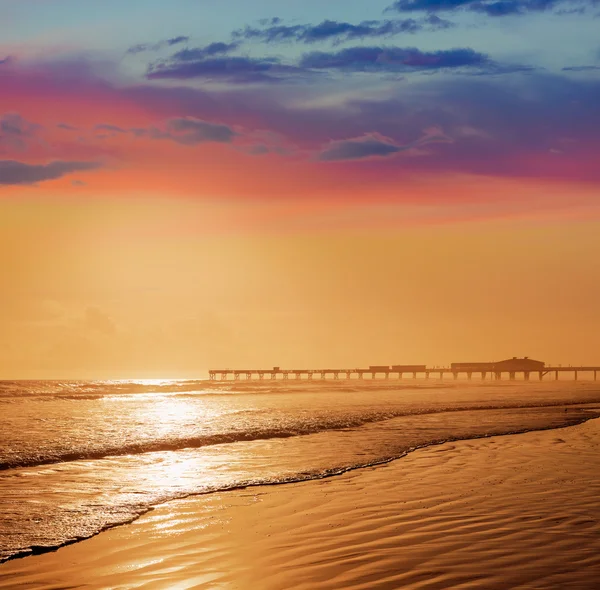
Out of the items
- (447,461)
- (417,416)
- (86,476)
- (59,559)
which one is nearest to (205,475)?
(86,476)

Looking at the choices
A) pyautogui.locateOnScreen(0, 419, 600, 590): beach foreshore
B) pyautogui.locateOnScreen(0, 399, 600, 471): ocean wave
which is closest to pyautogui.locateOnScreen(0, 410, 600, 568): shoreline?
pyautogui.locateOnScreen(0, 419, 600, 590): beach foreshore

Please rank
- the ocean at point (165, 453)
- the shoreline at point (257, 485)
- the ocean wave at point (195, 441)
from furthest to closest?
1. the ocean wave at point (195, 441)
2. the ocean at point (165, 453)
3. the shoreline at point (257, 485)

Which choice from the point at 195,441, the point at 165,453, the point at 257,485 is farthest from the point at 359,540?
the point at 195,441

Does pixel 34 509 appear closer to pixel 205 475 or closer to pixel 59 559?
pixel 59 559

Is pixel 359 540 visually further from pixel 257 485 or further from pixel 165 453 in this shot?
pixel 165 453

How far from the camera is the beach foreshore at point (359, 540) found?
804 cm

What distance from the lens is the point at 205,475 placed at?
56.5 ft

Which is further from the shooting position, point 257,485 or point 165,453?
point 165,453

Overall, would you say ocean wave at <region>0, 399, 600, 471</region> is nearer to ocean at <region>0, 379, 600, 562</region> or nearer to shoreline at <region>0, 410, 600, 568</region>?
ocean at <region>0, 379, 600, 562</region>

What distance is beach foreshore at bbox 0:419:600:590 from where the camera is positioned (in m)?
8.04

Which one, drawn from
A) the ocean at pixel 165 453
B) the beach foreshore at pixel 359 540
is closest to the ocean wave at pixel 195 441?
the ocean at pixel 165 453

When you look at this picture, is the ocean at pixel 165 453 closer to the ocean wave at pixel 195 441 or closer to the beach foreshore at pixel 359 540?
the ocean wave at pixel 195 441

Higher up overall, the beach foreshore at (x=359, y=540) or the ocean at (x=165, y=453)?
the beach foreshore at (x=359, y=540)

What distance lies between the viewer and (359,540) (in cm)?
983
